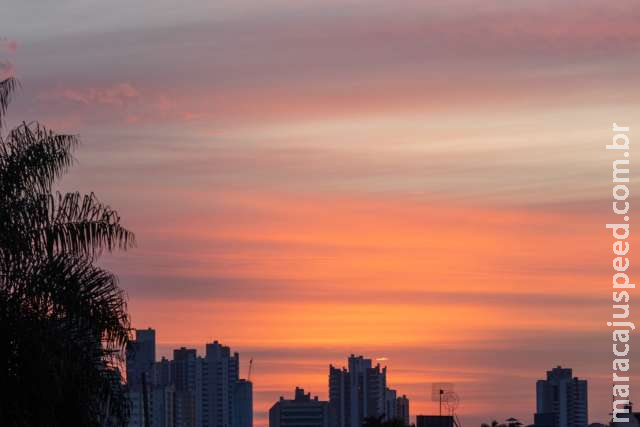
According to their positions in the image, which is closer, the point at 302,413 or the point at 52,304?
the point at 52,304

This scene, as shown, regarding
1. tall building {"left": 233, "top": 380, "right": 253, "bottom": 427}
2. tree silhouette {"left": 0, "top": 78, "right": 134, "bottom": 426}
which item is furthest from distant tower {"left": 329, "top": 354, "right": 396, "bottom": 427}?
tree silhouette {"left": 0, "top": 78, "right": 134, "bottom": 426}

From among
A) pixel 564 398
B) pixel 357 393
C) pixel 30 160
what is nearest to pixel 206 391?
pixel 357 393

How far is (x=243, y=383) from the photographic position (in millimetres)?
196000

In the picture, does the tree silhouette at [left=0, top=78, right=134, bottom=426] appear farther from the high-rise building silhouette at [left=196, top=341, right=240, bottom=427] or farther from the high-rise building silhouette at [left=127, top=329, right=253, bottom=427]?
the high-rise building silhouette at [left=196, top=341, right=240, bottom=427]

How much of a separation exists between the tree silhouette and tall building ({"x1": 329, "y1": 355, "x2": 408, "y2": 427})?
151 metres

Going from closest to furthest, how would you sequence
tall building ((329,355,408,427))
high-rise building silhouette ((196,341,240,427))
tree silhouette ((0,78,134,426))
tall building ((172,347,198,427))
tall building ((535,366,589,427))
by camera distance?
tree silhouette ((0,78,134,426))
tall building ((535,366,589,427))
tall building ((172,347,198,427))
tall building ((329,355,408,427))
high-rise building silhouette ((196,341,240,427))

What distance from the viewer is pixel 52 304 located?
22188 mm

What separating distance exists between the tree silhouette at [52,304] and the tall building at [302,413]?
16147cm

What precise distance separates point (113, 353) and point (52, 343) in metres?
1.54

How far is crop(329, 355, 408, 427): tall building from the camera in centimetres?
17588

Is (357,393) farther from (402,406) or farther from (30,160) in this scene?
(30,160)

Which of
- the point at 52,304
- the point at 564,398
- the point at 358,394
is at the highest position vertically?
the point at 358,394

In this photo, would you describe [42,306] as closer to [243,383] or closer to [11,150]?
[11,150]

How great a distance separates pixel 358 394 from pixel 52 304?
159275mm
